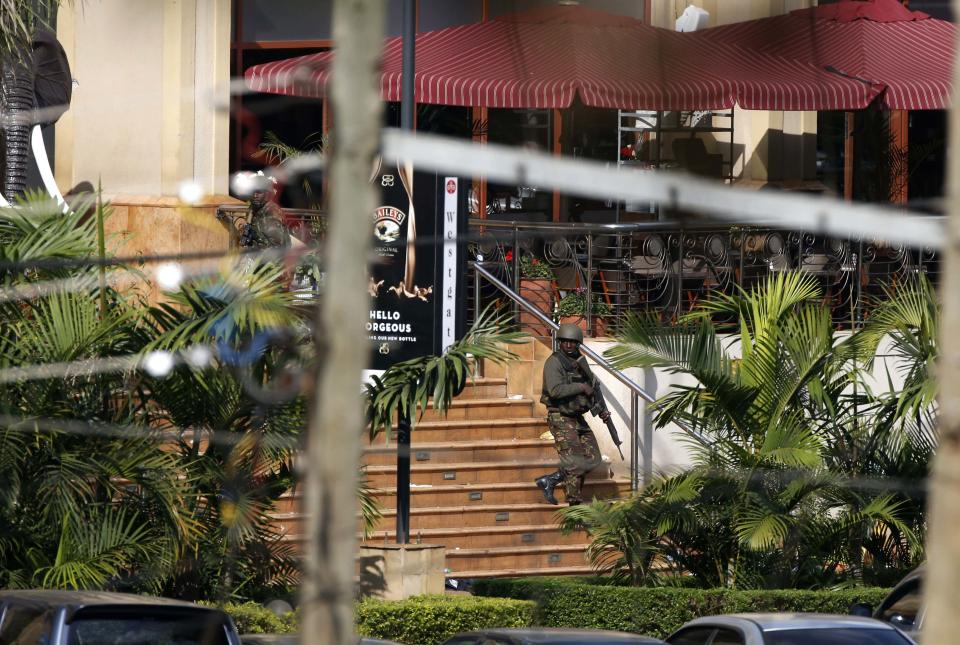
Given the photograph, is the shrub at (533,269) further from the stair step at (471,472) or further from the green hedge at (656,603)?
the green hedge at (656,603)

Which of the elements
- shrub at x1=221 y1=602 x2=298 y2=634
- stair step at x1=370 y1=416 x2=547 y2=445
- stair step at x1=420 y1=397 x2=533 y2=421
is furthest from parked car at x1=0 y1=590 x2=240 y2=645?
stair step at x1=420 y1=397 x2=533 y2=421

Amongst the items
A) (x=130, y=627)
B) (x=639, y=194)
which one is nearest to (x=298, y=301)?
(x=130, y=627)

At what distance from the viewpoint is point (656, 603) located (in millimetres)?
10438

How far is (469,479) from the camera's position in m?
13.6

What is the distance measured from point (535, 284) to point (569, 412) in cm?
260

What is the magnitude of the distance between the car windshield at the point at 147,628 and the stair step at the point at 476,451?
6.40 meters

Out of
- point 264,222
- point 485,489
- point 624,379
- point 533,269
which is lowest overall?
point 485,489

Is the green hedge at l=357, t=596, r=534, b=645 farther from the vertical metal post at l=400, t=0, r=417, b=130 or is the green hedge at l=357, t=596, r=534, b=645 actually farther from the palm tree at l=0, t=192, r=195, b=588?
the vertical metal post at l=400, t=0, r=417, b=130

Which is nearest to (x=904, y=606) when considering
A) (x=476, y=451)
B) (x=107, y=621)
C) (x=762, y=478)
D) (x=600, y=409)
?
(x=762, y=478)

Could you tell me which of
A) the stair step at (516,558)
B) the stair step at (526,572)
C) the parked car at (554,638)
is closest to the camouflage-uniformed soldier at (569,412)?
the stair step at (516,558)

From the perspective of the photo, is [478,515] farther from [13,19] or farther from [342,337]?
[342,337]

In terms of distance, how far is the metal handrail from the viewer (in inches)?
547

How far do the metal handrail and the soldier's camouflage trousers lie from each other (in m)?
0.43

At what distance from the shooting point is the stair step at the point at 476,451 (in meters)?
13.5
